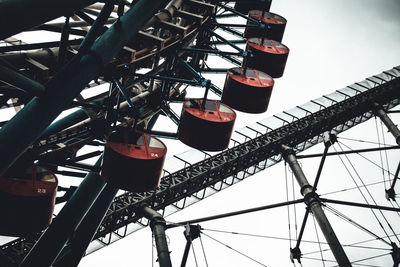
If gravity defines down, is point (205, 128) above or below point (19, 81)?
below

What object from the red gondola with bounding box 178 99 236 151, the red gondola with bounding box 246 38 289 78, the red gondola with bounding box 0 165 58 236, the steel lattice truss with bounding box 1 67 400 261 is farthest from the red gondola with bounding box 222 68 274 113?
the steel lattice truss with bounding box 1 67 400 261

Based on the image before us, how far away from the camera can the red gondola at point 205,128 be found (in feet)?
35.2

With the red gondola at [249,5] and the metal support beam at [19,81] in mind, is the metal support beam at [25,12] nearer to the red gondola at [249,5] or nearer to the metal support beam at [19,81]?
the metal support beam at [19,81]

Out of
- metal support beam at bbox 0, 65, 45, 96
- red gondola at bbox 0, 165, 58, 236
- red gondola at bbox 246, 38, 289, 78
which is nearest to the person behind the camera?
metal support beam at bbox 0, 65, 45, 96

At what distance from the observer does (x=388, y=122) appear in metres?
20.9

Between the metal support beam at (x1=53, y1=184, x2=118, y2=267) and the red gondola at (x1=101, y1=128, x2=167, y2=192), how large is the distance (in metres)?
2.84

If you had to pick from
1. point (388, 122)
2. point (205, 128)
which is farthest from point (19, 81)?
point (388, 122)

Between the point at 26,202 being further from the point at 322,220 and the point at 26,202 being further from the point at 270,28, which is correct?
the point at 270,28

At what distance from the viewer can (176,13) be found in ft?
41.4

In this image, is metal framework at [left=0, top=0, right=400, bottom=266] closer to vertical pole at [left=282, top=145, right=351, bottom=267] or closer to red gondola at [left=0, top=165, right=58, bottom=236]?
red gondola at [left=0, top=165, right=58, bottom=236]

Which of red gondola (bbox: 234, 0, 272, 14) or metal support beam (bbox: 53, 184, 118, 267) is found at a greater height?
red gondola (bbox: 234, 0, 272, 14)

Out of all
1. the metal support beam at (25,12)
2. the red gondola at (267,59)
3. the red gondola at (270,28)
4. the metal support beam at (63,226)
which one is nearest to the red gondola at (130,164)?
the metal support beam at (63,226)

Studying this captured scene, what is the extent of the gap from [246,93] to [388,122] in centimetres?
1067

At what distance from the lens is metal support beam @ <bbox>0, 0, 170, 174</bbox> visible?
621 centimetres
